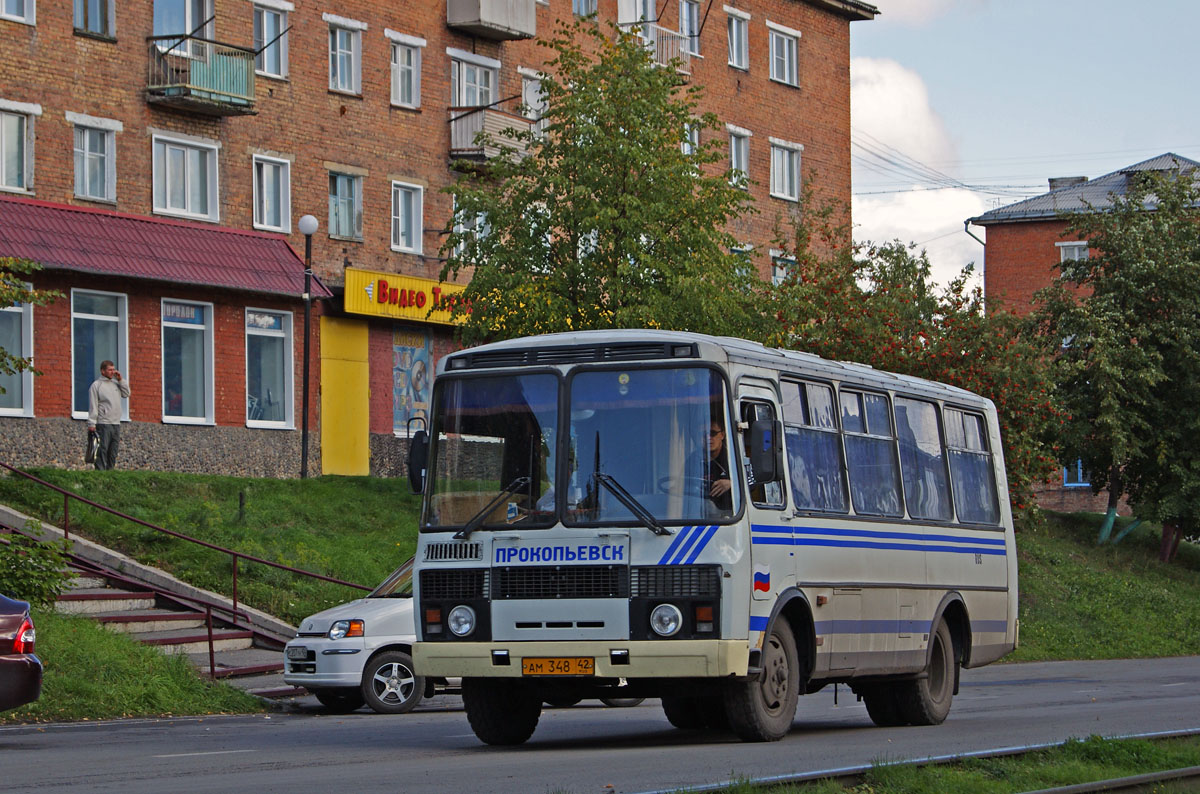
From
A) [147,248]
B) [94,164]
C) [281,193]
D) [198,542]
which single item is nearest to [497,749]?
[198,542]

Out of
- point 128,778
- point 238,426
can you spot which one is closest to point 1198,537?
point 238,426

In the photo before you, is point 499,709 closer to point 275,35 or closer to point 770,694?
point 770,694

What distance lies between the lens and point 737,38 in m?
53.2

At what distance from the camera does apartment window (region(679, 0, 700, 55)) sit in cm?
5119

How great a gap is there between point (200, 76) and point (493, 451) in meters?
25.3

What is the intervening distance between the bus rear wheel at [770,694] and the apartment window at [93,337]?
2377 centimetres

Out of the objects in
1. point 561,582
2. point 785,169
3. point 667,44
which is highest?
point 667,44

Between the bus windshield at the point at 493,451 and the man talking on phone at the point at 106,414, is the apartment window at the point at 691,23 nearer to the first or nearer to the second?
the man talking on phone at the point at 106,414

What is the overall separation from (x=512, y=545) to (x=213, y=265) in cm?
2521

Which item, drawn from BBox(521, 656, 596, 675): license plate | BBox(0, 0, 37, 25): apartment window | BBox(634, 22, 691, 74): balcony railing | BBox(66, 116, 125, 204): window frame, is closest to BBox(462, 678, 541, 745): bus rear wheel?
BBox(521, 656, 596, 675): license plate

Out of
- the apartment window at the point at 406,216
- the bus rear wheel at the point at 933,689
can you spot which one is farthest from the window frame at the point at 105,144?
the bus rear wheel at the point at 933,689

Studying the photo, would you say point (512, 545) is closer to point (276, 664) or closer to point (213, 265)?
point (276, 664)

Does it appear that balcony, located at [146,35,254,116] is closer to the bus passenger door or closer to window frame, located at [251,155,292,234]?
window frame, located at [251,155,292,234]

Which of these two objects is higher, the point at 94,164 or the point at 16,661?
the point at 94,164
